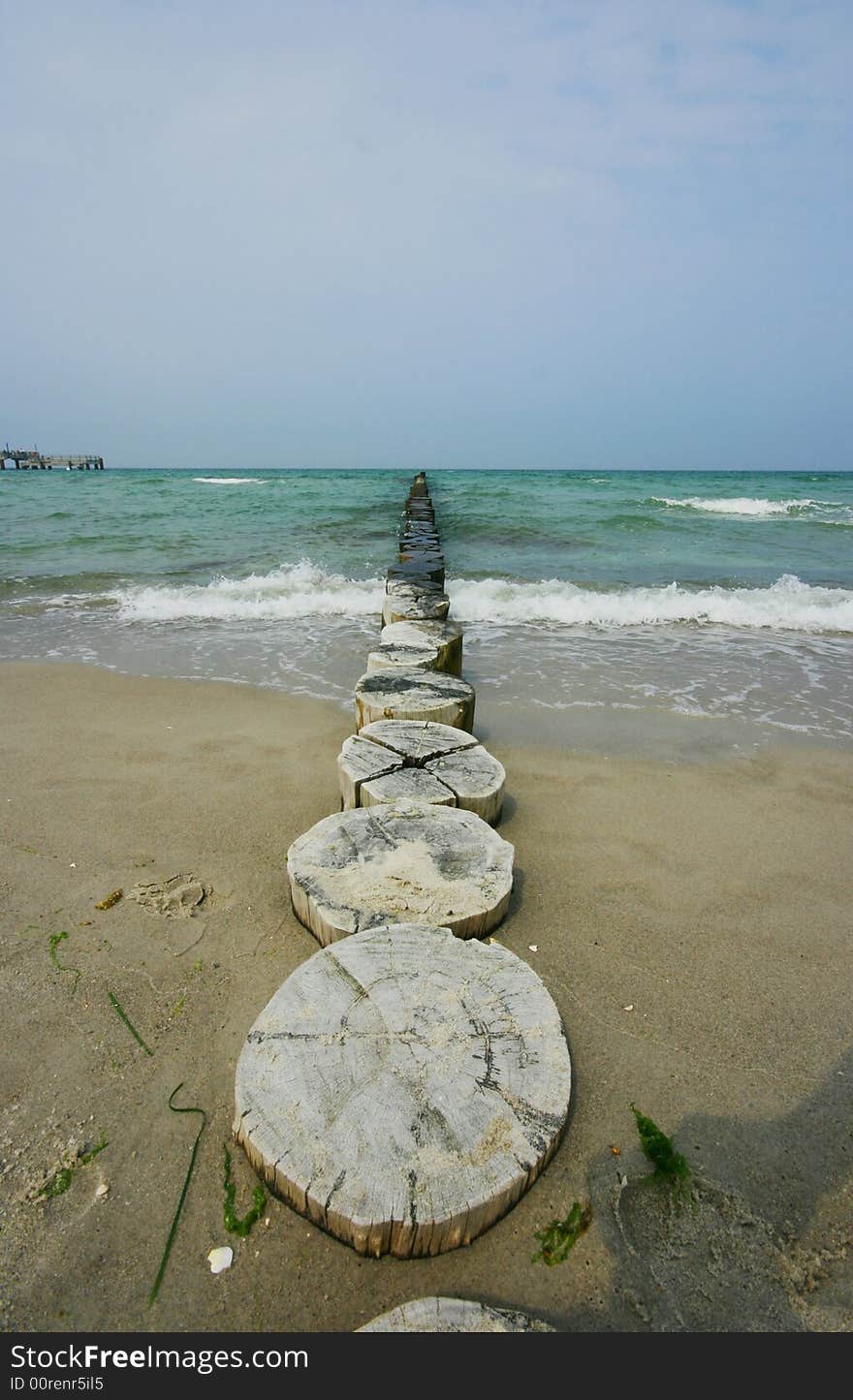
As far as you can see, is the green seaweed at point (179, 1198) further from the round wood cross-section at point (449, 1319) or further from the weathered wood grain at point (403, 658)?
the weathered wood grain at point (403, 658)

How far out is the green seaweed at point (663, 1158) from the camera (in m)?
1.71

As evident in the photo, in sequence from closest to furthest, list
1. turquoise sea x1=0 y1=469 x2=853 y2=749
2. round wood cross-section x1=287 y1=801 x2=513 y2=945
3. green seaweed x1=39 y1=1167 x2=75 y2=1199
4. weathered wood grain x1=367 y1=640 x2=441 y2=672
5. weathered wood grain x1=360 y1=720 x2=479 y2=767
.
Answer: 1. green seaweed x1=39 y1=1167 x2=75 y2=1199
2. round wood cross-section x1=287 y1=801 x2=513 y2=945
3. weathered wood grain x1=360 y1=720 x2=479 y2=767
4. weathered wood grain x1=367 y1=640 x2=441 y2=672
5. turquoise sea x1=0 y1=469 x2=853 y2=749

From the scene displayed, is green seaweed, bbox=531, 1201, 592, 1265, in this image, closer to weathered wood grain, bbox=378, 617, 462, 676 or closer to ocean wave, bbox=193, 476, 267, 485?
weathered wood grain, bbox=378, 617, 462, 676

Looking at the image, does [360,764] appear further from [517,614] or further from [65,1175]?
[517,614]

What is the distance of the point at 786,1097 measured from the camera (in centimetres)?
198

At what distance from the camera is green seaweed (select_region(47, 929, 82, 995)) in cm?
235

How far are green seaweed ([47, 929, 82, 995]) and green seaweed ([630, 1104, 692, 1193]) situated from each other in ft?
6.21

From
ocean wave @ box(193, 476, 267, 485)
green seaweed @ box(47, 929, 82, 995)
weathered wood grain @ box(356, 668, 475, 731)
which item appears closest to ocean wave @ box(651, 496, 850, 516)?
weathered wood grain @ box(356, 668, 475, 731)

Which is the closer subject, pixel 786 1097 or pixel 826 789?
pixel 786 1097

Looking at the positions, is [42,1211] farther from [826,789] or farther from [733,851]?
[826,789]

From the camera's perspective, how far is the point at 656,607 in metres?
8.87

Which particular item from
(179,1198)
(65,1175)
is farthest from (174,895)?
(179,1198)

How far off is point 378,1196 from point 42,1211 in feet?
2.82

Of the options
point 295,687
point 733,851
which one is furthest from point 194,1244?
point 295,687
